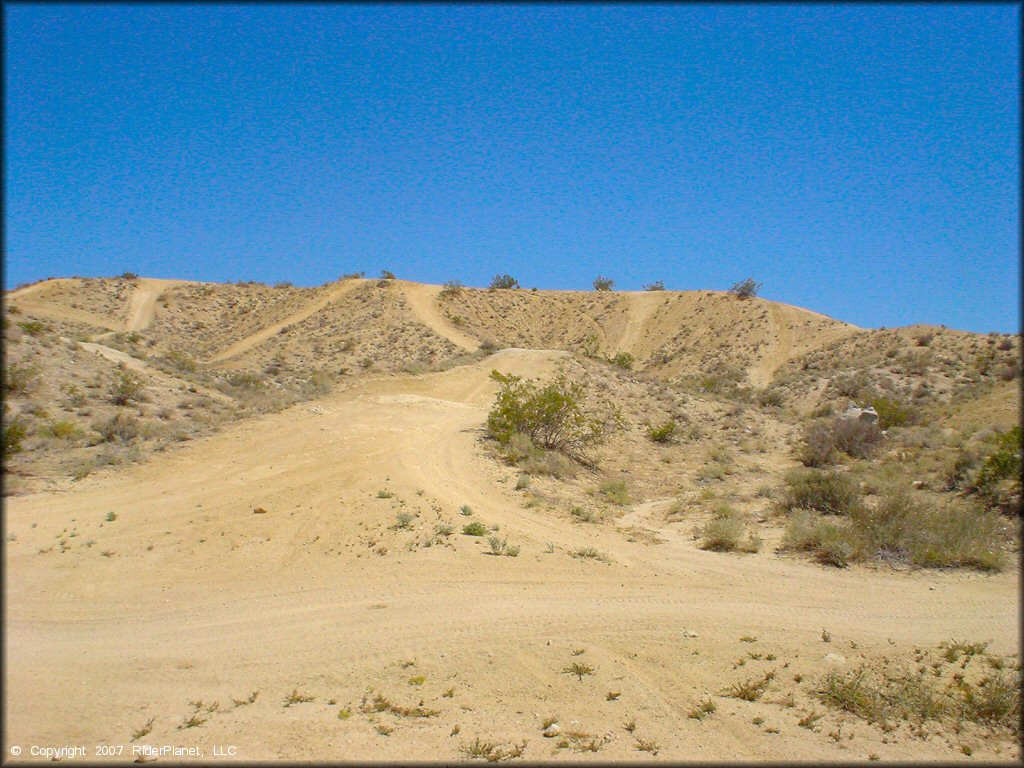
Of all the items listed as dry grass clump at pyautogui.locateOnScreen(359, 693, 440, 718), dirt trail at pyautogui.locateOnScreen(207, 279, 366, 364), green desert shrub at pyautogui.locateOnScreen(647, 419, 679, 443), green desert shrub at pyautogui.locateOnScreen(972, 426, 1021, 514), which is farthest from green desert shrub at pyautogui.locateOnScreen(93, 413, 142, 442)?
dirt trail at pyautogui.locateOnScreen(207, 279, 366, 364)

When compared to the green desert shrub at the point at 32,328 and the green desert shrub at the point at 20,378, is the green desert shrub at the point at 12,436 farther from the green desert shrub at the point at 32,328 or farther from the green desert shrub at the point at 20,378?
the green desert shrub at the point at 32,328

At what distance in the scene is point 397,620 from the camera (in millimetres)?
7242

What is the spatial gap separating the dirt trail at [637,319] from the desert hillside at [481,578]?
87.5 ft

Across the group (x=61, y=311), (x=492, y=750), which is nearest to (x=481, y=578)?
(x=492, y=750)

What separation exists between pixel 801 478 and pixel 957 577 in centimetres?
451

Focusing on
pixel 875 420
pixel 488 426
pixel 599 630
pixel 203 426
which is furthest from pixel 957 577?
pixel 203 426

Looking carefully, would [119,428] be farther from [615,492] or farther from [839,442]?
[839,442]

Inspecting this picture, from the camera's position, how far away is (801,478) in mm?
13070

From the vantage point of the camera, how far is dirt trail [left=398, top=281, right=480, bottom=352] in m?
39.7

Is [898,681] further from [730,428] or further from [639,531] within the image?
[730,428]

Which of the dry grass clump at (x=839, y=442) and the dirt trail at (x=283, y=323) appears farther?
the dirt trail at (x=283, y=323)

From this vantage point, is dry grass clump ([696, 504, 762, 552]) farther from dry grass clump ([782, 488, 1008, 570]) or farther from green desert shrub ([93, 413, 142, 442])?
green desert shrub ([93, 413, 142, 442])

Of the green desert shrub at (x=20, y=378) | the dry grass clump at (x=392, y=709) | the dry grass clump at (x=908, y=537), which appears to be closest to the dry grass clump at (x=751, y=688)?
the dry grass clump at (x=392, y=709)

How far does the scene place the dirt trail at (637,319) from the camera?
48562 mm
